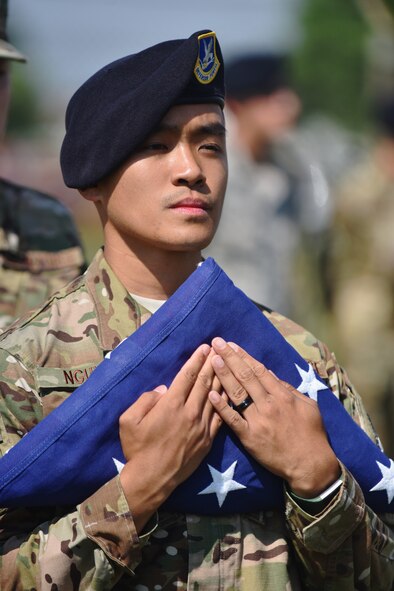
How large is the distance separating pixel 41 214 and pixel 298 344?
1984 millimetres

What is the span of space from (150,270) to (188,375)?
466 millimetres

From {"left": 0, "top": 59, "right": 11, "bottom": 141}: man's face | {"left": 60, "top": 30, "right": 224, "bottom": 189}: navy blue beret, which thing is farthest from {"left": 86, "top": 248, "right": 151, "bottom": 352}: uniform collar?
{"left": 0, "top": 59, "right": 11, "bottom": 141}: man's face

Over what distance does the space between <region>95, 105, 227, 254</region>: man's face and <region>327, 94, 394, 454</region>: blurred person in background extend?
5.58 metres

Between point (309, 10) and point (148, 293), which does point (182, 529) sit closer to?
point (148, 293)

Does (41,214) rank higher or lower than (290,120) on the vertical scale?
higher

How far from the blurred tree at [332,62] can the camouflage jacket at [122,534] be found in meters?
22.6

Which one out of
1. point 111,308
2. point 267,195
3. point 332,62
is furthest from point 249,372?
point 332,62

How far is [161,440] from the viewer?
2994 mm

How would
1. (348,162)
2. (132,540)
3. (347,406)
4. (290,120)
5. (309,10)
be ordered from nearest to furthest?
(132,540) < (347,406) < (290,120) < (348,162) < (309,10)

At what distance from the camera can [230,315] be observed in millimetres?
3146

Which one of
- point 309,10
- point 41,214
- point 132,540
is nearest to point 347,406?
point 132,540

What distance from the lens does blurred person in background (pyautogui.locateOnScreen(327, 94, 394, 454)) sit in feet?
29.7

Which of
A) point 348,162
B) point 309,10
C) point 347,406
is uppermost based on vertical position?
point 347,406

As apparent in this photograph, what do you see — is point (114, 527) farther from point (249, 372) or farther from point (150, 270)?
point (150, 270)
